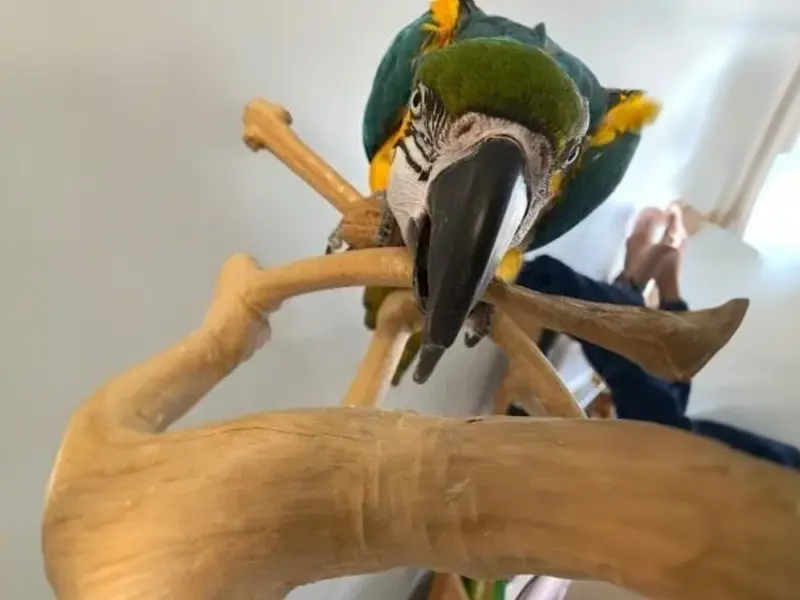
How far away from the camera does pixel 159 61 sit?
65 centimetres

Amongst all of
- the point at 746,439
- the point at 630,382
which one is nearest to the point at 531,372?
the point at 630,382

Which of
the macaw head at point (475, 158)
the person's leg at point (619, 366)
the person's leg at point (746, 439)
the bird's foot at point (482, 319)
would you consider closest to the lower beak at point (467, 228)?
the macaw head at point (475, 158)

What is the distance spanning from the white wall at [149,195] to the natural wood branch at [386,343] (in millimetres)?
238

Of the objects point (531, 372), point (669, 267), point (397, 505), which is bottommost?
point (397, 505)

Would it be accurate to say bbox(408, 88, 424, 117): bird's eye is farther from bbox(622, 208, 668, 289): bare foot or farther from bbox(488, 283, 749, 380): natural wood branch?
bbox(622, 208, 668, 289): bare foot

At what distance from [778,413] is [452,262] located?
0.91 m

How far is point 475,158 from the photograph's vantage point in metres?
0.40

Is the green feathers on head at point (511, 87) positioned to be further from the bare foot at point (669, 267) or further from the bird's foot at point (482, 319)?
the bare foot at point (669, 267)

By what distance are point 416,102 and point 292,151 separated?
6.4 inches

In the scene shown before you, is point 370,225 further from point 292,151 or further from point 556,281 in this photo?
point 556,281

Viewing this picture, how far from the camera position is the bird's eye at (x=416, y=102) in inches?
18.6

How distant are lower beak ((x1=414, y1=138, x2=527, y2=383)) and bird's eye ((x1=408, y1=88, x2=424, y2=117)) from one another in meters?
0.08

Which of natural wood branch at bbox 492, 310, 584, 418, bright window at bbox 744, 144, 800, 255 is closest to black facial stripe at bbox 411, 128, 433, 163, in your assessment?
natural wood branch at bbox 492, 310, 584, 418

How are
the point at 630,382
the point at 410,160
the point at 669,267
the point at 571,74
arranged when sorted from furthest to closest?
1. the point at 669,267
2. the point at 630,382
3. the point at 571,74
4. the point at 410,160
